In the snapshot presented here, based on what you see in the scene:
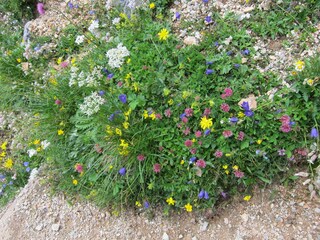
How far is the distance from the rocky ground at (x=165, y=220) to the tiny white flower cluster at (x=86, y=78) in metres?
1.33

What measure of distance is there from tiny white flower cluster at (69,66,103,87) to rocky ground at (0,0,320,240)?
3.84 ft

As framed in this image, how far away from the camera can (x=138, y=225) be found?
3732mm

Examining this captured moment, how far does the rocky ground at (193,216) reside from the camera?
3264mm

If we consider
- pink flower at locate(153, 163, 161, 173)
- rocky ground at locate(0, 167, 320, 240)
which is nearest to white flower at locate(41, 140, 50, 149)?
rocky ground at locate(0, 167, 320, 240)

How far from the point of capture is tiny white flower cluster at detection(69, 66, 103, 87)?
371cm

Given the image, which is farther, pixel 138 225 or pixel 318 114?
pixel 138 225

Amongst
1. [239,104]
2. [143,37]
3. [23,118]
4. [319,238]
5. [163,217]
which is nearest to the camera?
[319,238]

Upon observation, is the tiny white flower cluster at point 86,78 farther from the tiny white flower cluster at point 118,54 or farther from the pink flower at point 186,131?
the pink flower at point 186,131

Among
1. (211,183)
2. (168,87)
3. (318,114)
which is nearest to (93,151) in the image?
(168,87)

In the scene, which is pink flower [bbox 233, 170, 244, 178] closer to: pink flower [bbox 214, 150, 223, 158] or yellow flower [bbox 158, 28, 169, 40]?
pink flower [bbox 214, 150, 223, 158]

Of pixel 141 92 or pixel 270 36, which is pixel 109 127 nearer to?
pixel 141 92

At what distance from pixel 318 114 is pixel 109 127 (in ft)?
6.91

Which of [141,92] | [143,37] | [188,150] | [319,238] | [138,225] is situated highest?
[143,37]

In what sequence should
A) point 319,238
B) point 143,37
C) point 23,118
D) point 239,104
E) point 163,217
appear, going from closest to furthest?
1. point 319,238
2. point 239,104
3. point 163,217
4. point 143,37
5. point 23,118
